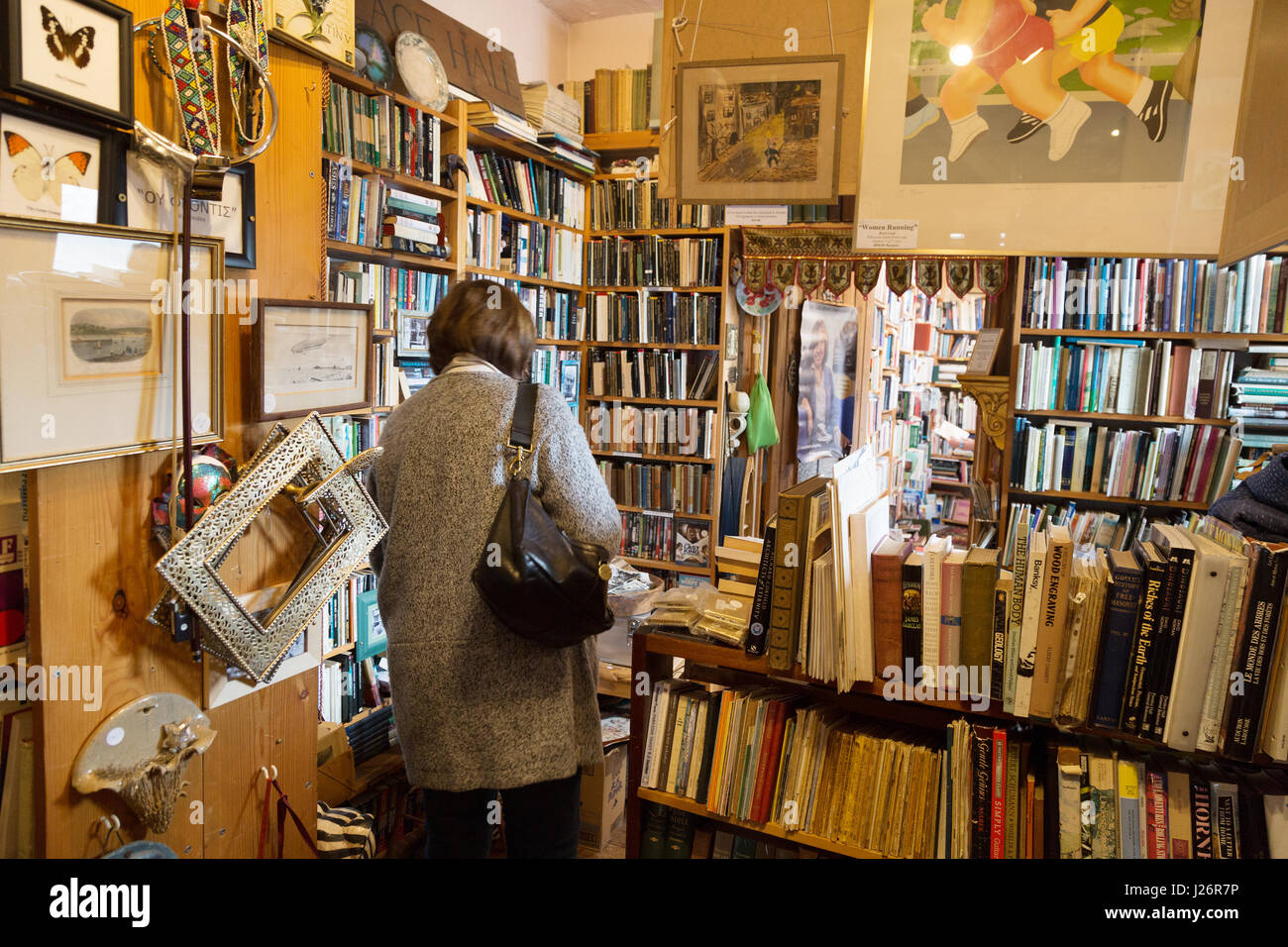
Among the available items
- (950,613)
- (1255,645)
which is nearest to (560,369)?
(950,613)

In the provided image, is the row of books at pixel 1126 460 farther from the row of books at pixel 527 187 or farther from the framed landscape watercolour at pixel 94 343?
the framed landscape watercolour at pixel 94 343

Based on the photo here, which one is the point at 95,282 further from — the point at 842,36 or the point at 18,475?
the point at 842,36

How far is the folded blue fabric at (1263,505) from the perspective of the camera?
5.53 ft

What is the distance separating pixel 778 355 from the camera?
189 inches

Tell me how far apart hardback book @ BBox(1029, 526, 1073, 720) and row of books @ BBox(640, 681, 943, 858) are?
8.8 inches

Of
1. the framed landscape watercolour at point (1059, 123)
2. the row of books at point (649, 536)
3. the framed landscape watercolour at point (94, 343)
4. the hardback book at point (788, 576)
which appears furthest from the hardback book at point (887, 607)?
the row of books at point (649, 536)

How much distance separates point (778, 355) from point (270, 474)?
3952mm

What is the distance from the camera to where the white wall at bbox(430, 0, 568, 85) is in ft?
12.8

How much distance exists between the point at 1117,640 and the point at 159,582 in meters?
1.43

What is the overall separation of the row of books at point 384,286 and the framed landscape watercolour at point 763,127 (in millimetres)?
1672

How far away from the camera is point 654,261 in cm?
446

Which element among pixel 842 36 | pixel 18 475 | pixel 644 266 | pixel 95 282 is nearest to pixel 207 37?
pixel 95 282

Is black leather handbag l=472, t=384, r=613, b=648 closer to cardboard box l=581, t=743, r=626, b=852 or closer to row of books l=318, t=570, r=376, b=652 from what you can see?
cardboard box l=581, t=743, r=626, b=852

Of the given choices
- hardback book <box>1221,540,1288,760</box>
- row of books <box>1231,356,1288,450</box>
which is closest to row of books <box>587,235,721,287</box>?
row of books <box>1231,356,1288,450</box>
